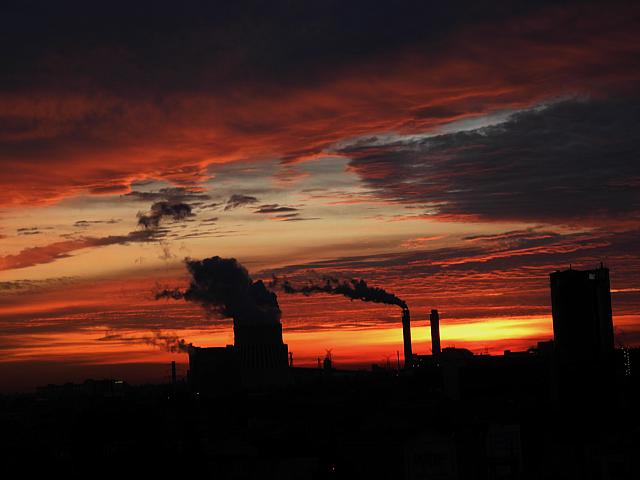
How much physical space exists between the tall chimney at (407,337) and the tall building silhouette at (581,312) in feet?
84.4

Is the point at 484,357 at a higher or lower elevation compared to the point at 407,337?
lower

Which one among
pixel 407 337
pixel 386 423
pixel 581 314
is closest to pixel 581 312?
pixel 581 314

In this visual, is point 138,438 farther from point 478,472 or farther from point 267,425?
point 478,472

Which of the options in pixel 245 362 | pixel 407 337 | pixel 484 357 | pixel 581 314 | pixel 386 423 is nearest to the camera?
pixel 386 423

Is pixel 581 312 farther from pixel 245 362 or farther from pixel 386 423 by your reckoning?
pixel 386 423

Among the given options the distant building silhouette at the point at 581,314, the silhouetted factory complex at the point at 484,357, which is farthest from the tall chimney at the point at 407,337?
the distant building silhouette at the point at 581,314

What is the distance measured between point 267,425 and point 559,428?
23860 millimetres

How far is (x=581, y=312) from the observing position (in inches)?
7249

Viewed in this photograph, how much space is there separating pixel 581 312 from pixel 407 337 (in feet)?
101

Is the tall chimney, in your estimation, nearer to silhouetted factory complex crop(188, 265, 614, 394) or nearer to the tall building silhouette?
silhouetted factory complex crop(188, 265, 614, 394)

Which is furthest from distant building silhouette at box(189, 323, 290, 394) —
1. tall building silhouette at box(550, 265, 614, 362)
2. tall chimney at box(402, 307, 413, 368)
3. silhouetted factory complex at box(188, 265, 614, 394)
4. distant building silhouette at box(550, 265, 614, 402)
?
tall building silhouette at box(550, 265, 614, 362)

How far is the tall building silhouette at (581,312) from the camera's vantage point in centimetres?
18000

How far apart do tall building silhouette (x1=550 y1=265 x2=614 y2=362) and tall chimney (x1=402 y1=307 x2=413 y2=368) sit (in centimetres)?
2571

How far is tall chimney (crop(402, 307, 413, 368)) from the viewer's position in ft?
602
